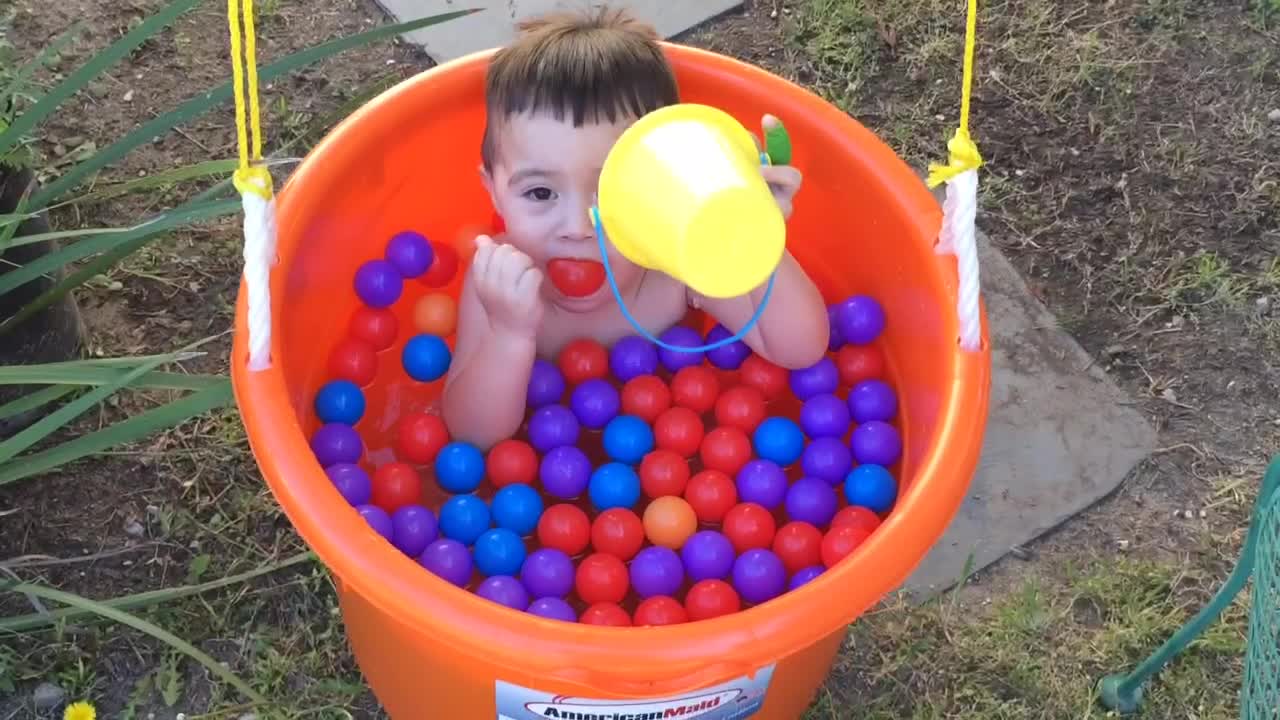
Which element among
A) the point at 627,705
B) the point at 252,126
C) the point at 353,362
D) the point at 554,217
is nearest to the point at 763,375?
the point at 554,217

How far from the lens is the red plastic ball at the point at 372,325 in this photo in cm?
158

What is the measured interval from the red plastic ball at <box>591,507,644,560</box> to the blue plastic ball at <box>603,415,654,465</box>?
91mm

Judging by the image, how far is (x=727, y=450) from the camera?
1497 millimetres

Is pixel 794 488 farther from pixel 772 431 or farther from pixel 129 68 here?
pixel 129 68

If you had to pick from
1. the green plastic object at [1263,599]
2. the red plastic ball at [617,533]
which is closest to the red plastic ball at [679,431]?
the red plastic ball at [617,533]

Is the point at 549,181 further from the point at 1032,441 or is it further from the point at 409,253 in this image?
the point at 1032,441

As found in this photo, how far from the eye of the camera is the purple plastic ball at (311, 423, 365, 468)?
4.64 feet

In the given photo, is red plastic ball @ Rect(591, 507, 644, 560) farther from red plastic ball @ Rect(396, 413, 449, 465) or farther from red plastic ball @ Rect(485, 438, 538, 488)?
red plastic ball @ Rect(396, 413, 449, 465)

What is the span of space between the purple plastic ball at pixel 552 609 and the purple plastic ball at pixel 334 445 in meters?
0.27

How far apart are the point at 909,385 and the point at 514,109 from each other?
0.52 meters

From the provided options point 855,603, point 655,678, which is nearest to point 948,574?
point 855,603

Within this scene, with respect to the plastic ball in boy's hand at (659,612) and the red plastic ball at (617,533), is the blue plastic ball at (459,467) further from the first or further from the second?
the plastic ball in boy's hand at (659,612)

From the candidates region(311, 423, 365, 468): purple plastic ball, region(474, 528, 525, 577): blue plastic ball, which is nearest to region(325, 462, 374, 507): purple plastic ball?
region(311, 423, 365, 468): purple plastic ball

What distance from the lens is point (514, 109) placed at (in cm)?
132
